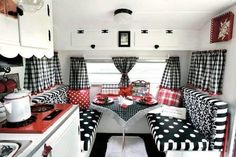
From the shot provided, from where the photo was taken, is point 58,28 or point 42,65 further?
point 58,28

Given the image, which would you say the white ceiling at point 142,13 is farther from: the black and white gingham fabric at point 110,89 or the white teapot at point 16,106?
the white teapot at point 16,106

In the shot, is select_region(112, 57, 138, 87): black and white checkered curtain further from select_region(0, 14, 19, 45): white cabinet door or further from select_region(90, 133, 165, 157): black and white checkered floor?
select_region(0, 14, 19, 45): white cabinet door

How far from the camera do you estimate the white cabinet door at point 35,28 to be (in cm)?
113

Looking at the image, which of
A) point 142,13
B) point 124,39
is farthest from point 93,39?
point 142,13

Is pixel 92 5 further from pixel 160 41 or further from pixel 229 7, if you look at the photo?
pixel 229 7

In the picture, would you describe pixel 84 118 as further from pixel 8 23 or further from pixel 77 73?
pixel 8 23

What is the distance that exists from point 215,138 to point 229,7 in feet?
5.03

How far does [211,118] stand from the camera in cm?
187

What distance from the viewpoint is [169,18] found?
2.31m

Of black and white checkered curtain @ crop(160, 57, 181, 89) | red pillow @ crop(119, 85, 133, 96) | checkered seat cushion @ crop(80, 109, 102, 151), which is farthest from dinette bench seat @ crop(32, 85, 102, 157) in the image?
black and white checkered curtain @ crop(160, 57, 181, 89)

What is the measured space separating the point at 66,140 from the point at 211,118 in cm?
159

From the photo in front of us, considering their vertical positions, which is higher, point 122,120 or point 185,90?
point 185,90

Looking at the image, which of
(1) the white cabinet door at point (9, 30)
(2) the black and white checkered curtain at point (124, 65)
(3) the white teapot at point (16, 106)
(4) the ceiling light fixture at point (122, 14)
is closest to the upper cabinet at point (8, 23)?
(1) the white cabinet door at point (9, 30)

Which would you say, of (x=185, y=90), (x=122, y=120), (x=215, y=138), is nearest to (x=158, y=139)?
(x=122, y=120)
